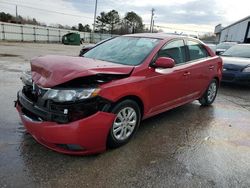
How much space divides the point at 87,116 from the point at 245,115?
404 centimetres

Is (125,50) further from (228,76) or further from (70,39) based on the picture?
(70,39)

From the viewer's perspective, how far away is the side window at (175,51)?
4326 millimetres

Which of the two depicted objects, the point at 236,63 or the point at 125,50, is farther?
the point at 236,63

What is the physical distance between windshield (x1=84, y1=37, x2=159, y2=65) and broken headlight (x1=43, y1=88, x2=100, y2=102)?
107 centimetres

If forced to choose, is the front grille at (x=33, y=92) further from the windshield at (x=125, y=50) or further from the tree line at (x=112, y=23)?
the tree line at (x=112, y=23)

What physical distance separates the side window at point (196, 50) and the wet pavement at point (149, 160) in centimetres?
131

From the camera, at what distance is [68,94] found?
118 inches

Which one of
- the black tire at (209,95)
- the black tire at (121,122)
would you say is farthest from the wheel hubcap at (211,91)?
the black tire at (121,122)

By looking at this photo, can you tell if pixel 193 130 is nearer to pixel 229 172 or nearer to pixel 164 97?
pixel 164 97

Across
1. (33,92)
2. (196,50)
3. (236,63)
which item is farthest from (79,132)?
(236,63)

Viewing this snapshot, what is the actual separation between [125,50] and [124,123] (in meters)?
1.37

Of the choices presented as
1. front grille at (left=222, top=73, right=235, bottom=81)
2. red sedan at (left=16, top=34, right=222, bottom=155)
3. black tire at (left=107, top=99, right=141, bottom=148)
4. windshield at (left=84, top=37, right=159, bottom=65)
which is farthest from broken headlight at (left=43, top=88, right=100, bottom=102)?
front grille at (left=222, top=73, right=235, bottom=81)

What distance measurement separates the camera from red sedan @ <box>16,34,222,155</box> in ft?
9.85

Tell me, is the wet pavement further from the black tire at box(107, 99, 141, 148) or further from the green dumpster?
the green dumpster
